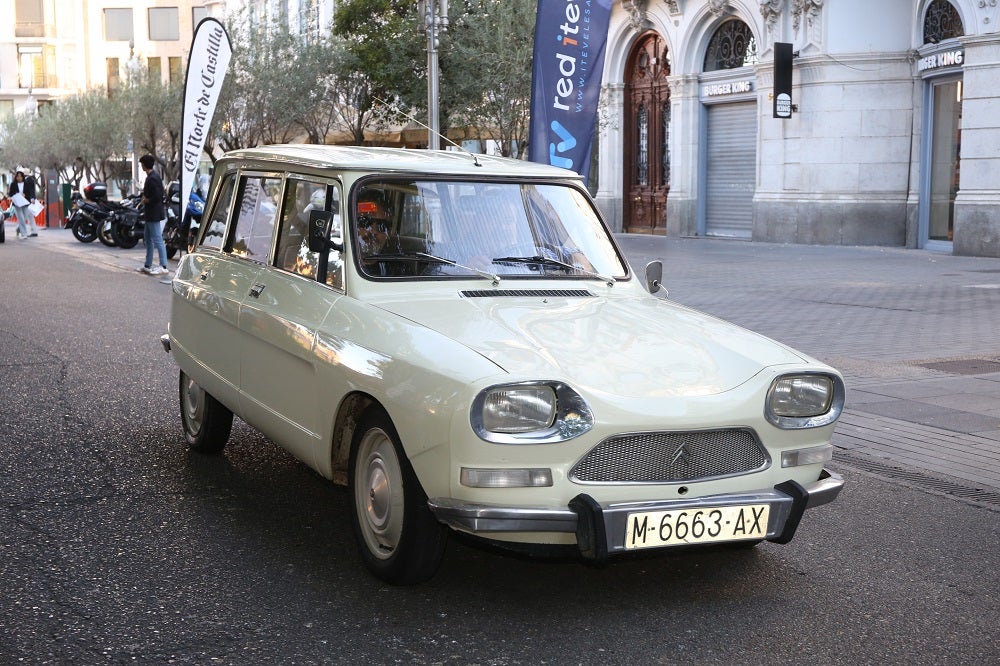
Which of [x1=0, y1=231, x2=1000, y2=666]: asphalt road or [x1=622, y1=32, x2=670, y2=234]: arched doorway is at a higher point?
[x1=622, y1=32, x2=670, y2=234]: arched doorway

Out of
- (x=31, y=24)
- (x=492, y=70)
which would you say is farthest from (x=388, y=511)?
(x=31, y=24)

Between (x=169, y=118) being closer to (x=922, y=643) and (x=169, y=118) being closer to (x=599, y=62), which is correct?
(x=599, y=62)

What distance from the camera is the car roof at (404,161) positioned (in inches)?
207

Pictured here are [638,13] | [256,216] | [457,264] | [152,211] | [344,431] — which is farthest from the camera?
[638,13]

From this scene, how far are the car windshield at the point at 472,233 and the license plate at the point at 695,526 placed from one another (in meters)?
1.48

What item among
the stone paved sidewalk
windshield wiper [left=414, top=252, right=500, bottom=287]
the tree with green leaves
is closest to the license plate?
windshield wiper [left=414, top=252, right=500, bottom=287]

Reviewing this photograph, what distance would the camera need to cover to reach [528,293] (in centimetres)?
505

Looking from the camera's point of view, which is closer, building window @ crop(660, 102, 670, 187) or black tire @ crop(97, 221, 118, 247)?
black tire @ crop(97, 221, 118, 247)

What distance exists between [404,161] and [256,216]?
1.00m

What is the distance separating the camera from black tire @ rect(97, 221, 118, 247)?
28.2m

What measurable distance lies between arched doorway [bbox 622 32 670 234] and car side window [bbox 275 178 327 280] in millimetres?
25040

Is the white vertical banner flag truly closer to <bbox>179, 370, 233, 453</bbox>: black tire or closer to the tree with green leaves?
the tree with green leaves

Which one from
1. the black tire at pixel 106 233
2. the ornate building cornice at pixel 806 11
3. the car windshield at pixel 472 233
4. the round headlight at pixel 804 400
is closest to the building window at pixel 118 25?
the black tire at pixel 106 233

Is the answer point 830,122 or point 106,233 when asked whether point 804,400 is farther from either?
point 106,233
